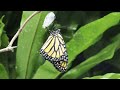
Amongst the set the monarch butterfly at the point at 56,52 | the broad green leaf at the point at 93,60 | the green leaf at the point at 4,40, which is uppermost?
the green leaf at the point at 4,40

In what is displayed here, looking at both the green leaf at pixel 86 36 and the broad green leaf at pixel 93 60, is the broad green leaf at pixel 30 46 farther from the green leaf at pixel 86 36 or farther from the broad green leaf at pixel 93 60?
the broad green leaf at pixel 93 60

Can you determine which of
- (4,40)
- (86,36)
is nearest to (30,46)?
(4,40)

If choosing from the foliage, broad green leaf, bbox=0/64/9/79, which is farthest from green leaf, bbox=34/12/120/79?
broad green leaf, bbox=0/64/9/79

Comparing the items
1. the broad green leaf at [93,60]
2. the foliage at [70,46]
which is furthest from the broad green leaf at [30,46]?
the broad green leaf at [93,60]

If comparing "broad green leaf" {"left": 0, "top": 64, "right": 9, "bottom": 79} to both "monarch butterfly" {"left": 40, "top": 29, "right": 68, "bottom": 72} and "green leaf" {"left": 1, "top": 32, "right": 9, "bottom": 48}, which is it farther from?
"monarch butterfly" {"left": 40, "top": 29, "right": 68, "bottom": 72}

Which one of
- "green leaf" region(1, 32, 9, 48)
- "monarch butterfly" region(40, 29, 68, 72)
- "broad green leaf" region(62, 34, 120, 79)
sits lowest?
"broad green leaf" region(62, 34, 120, 79)

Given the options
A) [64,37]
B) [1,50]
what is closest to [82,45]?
[64,37]

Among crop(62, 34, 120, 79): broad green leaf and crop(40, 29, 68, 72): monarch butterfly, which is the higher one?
crop(40, 29, 68, 72): monarch butterfly

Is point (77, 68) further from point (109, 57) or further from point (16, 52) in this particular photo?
point (16, 52)
